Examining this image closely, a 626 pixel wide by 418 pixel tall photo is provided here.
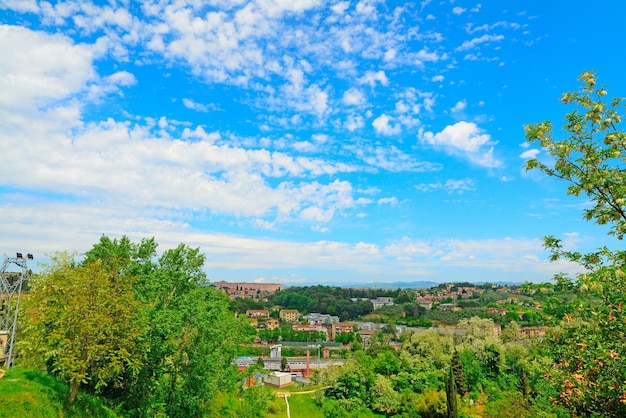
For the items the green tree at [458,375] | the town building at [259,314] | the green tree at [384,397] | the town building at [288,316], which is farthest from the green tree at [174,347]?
the town building at [288,316]

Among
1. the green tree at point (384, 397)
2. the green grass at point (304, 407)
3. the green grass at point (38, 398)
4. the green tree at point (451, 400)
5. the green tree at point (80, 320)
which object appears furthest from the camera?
the green grass at point (304, 407)

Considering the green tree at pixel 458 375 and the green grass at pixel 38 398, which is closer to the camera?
the green grass at pixel 38 398

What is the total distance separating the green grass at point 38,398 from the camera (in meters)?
9.62

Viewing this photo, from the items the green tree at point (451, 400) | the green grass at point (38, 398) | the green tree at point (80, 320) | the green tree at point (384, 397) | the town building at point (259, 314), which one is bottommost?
the town building at point (259, 314)

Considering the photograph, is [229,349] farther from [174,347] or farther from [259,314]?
[259,314]

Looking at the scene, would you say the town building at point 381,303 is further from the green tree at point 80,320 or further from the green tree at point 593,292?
the green tree at point 593,292

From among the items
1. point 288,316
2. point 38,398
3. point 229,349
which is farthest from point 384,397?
point 288,316

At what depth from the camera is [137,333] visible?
37.0 ft

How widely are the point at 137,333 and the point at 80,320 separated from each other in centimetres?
154

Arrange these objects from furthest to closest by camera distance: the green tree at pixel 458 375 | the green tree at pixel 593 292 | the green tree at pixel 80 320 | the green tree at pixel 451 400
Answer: the green tree at pixel 458 375 → the green tree at pixel 451 400 → the green tree at pixel 80 320 → the green tree at pixel 593 292

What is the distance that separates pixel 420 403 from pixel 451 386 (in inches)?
136

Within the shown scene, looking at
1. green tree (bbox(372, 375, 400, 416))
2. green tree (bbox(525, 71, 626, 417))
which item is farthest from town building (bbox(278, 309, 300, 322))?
green tree (bbox(525, 71, 626, 417))

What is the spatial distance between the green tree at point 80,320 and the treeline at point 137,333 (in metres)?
0.03

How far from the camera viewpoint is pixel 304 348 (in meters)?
81.9
